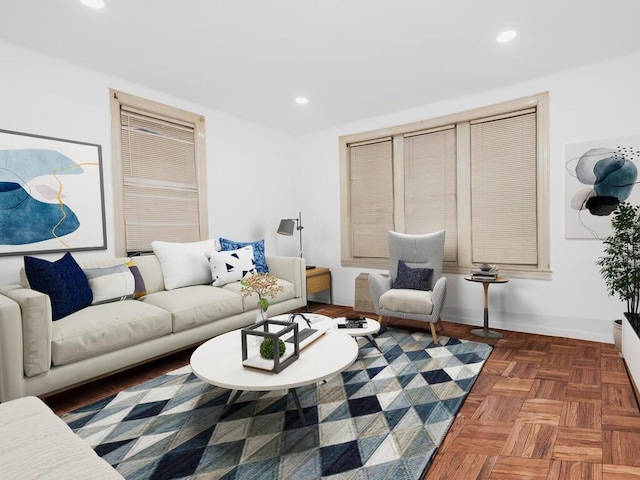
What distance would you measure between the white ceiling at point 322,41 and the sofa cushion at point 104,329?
2012mm

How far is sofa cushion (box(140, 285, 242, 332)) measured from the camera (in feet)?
9.16

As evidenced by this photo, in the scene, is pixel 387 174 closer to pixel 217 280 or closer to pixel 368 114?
pixel 368 114

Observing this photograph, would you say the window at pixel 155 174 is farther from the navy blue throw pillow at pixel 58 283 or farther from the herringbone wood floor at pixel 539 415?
the herringbone wood floor at pixel 539 415

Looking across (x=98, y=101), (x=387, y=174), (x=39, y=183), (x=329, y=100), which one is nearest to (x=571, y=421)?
(x=387, y=174)

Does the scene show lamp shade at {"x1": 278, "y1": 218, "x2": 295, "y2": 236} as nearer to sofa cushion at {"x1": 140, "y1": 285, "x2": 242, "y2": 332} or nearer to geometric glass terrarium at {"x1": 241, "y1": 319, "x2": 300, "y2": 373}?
sofa cushion at {"x1": 140, "y1": 285, "x2": 242, "y2": 332}

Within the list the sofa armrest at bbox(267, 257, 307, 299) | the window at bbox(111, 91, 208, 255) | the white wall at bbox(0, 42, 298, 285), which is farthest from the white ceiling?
the sofa armrest at bbox(267, 257, 307, 299)

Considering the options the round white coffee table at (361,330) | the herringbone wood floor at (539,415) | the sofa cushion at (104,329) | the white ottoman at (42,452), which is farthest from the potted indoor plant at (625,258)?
the sofa cushion at (104,329)

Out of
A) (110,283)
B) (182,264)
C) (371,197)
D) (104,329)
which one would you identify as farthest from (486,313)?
(110,283)

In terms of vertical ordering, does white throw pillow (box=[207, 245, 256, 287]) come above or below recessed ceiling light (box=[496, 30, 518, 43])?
below

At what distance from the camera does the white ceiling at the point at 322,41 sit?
2326mm

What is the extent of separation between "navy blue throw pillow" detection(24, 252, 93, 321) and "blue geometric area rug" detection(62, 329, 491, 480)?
685 millimetres

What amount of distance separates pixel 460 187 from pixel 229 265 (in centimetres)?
267

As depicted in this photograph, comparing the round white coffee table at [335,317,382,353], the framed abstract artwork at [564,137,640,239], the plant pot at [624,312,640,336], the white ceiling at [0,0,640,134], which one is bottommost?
the round white coffee table at [335,317,382,353]

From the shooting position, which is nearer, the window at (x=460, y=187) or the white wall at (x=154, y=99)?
the white wall at (x=154, y=99)
